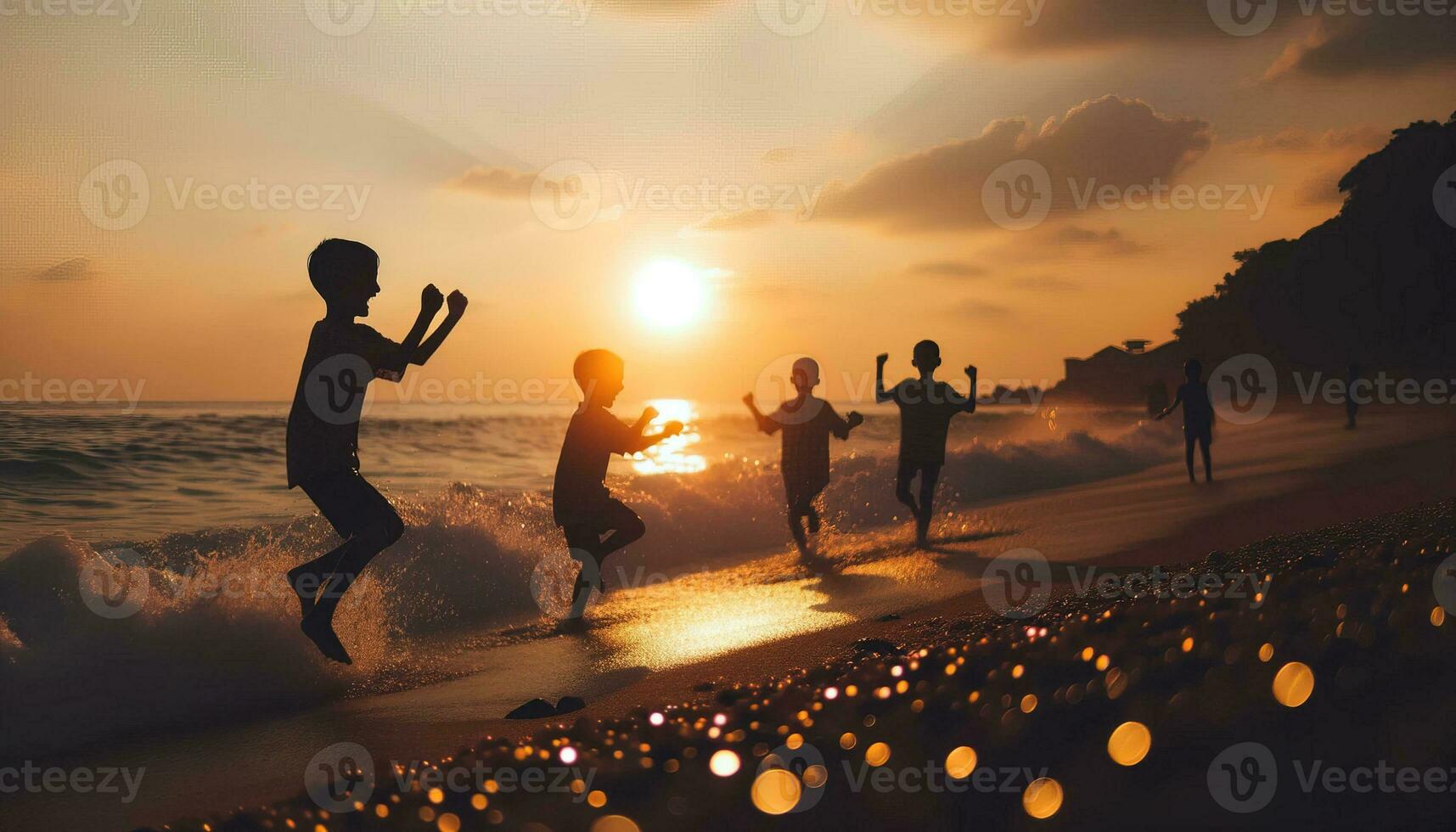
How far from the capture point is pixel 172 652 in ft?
18.1

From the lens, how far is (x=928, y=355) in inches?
382

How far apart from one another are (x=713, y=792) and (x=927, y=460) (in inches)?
287

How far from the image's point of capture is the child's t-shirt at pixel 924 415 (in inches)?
384

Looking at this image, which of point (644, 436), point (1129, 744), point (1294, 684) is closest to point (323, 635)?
point (644, 436)

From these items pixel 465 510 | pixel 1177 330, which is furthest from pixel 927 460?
pixel 1177 330

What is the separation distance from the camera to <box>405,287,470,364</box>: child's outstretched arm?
509 cm

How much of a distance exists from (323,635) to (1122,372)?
7087cm

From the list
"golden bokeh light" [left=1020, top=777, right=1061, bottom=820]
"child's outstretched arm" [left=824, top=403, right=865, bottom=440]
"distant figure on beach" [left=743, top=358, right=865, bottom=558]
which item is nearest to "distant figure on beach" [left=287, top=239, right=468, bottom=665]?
"golden bokeh light" [left=1020, top=777, right=1061, bottom=820]

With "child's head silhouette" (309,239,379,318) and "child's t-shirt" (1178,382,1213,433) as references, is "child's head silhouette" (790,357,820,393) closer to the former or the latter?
"child's head silhouette" (309,239,379,318)

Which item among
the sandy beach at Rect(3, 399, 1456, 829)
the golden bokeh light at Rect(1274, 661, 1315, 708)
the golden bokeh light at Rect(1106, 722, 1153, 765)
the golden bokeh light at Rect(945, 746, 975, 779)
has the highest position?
the golden bokeh light at Rect(1274, 661, 1315, 708)

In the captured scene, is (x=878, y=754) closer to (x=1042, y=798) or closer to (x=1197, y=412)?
(x=1042, y=798)

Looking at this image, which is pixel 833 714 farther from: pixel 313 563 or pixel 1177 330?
pixel 1177 330

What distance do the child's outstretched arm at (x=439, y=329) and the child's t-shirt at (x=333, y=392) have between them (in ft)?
0.25

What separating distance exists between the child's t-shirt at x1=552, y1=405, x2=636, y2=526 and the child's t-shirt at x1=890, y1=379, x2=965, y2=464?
3448 mm
